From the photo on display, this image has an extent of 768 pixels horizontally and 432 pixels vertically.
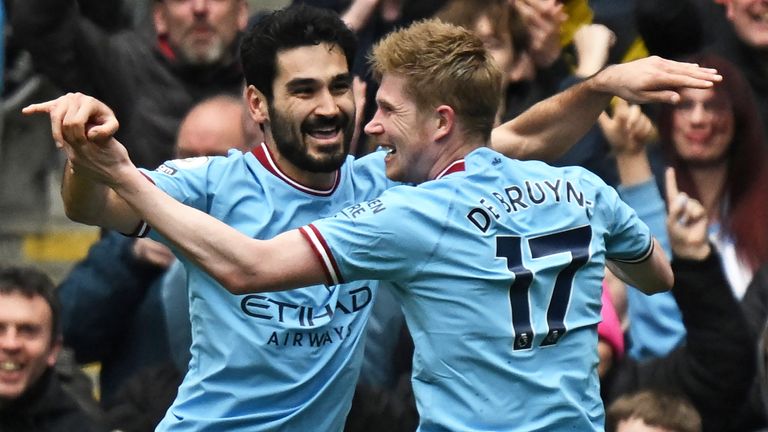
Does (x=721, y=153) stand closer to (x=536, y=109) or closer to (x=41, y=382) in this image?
(x=536, y=109)

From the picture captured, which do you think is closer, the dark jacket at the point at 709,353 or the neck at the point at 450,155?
the neck at the point at 450,155

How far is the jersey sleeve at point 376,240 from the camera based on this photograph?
4758 mm

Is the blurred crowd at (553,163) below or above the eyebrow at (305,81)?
below

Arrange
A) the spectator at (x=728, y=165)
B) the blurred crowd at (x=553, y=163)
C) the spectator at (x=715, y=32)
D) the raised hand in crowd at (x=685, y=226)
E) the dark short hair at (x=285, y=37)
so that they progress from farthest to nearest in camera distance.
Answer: the spectator at (x=715, y=32)
the spectator at (x=728, y=165)
the blurred crowd at (x=553, y=163)
the raised hand in crowd at (x=685, y=226)
the dark short hair at (x=285, y=37)

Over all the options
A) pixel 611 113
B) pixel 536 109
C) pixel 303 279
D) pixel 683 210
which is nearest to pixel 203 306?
pixel 303 279

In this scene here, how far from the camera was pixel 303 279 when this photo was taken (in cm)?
477

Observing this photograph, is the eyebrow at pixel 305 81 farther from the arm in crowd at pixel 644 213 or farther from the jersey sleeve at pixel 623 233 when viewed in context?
the arm in crowd at pixel 644 213

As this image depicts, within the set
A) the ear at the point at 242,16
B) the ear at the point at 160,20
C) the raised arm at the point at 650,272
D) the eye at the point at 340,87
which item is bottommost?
the ear at the point at 242,16

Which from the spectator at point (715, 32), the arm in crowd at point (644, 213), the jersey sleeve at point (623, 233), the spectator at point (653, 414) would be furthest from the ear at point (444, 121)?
the spectator at point (715, 32)

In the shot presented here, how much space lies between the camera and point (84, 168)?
476 cm

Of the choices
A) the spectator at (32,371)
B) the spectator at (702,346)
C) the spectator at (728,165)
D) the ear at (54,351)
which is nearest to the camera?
the spectator at (702,346)

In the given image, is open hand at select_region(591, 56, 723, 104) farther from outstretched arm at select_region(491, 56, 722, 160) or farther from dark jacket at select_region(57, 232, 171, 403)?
dark jacket at select_region(57, 232, 171, 403)

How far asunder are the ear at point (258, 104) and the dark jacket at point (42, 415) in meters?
1.67

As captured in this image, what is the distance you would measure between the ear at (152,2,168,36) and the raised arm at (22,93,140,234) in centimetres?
310
